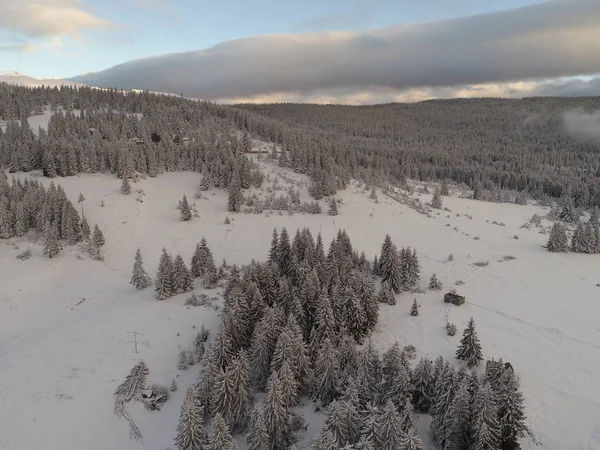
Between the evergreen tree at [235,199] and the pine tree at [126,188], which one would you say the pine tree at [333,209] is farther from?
the pine tree at [126,188]

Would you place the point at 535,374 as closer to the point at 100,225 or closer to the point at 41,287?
the point at 41,287

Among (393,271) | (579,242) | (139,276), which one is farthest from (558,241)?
(139,276)

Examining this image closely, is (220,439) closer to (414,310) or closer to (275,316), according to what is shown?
(275,316)

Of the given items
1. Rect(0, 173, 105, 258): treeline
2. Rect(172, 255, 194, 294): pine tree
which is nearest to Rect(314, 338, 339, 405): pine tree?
Rect(172, 255, 194, 294): pine tree

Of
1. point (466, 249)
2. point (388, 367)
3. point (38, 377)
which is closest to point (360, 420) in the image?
point (388, 367)

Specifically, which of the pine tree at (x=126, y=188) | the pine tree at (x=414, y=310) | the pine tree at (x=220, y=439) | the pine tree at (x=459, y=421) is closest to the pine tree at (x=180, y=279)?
the pine tree at (x=220, y=439)

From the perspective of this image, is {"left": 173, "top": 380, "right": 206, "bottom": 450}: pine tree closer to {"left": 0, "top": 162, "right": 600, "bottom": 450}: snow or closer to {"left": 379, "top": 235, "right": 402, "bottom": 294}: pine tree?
{"left": 0, "top": 162, "right": 600, "bottom": 450}: snow
